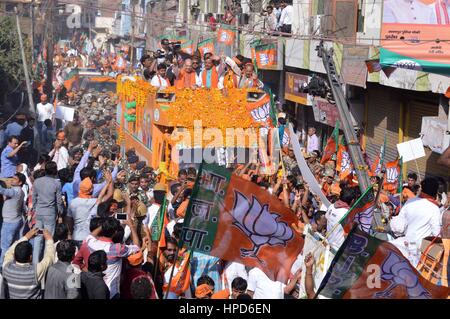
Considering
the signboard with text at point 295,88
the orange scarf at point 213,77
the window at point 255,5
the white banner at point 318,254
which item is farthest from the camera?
the window at point 255,5

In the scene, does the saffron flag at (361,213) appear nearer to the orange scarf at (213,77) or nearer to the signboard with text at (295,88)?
the orange scarf at (213,77)

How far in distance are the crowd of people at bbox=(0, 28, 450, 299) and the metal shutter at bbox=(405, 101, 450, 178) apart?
2.26m

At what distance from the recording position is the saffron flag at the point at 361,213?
809 cm

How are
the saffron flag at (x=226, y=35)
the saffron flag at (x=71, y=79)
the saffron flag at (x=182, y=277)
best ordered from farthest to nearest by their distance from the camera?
the saffron flag at (x=71, y=79) < the saffron flag at (x=226, y=35) < the saffron flag at (x=182, y=277)

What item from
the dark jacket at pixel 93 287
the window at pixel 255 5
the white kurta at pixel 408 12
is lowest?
the dark jacket at pixel 93 287

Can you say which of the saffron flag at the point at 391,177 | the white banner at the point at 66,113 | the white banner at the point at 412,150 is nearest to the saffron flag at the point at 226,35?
the white banner at the point at 66,113

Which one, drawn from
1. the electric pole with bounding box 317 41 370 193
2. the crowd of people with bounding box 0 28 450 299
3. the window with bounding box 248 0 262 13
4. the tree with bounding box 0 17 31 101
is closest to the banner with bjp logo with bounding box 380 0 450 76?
the electric pole with bounding box 317 41 370 193

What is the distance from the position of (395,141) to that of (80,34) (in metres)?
39.2

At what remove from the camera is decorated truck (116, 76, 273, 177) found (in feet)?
46.9

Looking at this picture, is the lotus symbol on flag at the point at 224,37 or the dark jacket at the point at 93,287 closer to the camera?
the dark jacket at the point at 93,287

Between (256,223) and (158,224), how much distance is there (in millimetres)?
2145

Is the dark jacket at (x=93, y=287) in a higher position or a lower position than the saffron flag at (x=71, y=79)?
higher

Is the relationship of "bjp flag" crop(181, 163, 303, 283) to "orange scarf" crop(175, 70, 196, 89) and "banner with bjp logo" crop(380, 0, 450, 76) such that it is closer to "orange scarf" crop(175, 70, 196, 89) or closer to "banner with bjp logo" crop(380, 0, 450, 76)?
"banner with bjp logo" crop(380, 0, 450, 76)

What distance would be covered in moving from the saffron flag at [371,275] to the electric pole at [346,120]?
754 cm
